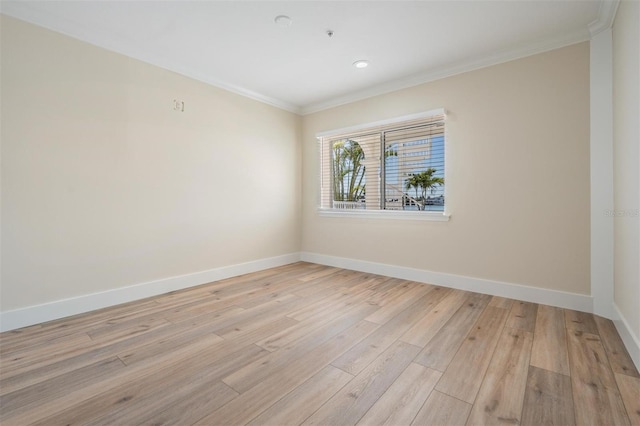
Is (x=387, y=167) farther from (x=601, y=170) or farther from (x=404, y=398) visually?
(x=404, y=398)

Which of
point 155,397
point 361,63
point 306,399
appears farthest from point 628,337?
point 361,63

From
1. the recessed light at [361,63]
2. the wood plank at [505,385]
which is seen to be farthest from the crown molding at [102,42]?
the wood plank at [505,385]

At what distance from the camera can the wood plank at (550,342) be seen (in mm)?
1739

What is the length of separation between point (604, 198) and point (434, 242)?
1.51m

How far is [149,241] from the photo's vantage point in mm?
3027

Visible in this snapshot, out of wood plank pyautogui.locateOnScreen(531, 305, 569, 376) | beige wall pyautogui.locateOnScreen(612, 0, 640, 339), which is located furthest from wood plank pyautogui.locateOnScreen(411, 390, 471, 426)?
beige wall pyautogui.locateOnScreen(612, 0, 640, 339)

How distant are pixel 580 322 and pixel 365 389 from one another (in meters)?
2.03

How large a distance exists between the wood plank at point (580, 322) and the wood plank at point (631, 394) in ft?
2.20

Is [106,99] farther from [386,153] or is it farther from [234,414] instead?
[386,153]

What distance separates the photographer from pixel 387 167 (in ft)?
12.9

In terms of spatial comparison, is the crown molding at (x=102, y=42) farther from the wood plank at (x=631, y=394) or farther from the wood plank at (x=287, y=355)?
the wood plank at (x=631, y=394)

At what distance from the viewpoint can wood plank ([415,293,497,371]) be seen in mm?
1791

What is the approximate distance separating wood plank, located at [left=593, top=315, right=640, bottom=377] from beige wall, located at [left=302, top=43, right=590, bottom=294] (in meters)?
0.36

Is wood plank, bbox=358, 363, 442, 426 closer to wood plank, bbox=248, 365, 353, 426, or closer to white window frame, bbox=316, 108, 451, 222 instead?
wood plank, bbox=248, 365, 353, 426
